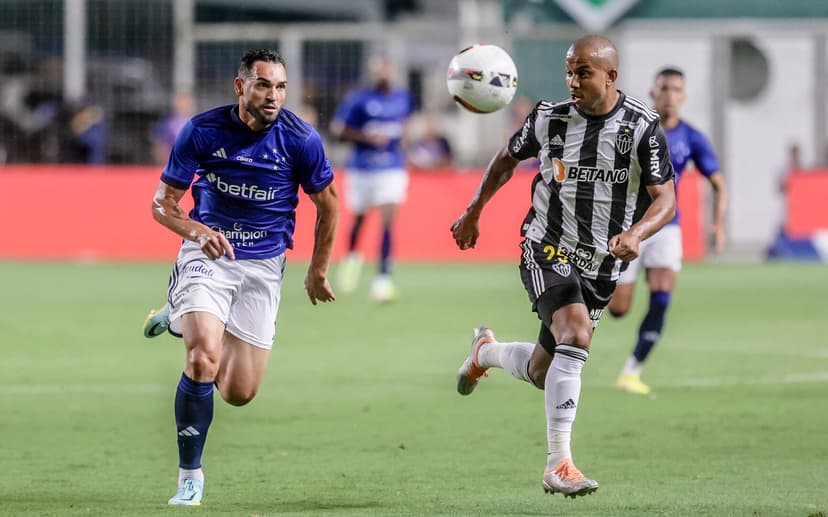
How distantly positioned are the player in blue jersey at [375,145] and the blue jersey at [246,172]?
10.7 meters

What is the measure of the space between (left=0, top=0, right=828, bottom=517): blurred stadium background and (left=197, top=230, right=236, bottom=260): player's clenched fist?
1.16 metres

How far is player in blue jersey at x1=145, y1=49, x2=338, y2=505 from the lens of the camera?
24.5ft

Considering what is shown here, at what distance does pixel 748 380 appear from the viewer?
11969 millimetres

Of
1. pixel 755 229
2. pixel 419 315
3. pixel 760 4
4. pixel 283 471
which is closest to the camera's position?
pixel 283 471

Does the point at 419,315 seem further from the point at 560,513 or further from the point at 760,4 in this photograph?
the point at 760,4

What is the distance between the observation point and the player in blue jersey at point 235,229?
24.5 ft

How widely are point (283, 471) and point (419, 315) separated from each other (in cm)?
860

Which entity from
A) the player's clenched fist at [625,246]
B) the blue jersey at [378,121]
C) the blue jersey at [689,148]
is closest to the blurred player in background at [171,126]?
the blue jersey at [378,121]

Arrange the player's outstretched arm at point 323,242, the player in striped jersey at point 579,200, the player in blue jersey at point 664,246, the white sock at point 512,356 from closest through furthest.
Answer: the player in striped jersey at point 579,200 → the player's outstretched arm at point 323,242 → the white sock at point 512,356 → the player in blue jersey at point 664,246

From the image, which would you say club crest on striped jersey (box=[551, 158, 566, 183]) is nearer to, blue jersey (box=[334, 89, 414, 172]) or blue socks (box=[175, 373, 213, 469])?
blue socks (box=[175, 373, 213, 469])

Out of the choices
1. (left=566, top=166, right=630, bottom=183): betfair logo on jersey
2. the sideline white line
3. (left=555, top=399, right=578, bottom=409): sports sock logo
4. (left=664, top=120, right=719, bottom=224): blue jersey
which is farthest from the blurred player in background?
(left=555, top=399, right=578, bottom=409): sports sock logo

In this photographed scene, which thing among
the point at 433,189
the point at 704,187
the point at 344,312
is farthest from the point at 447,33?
the point at 344,312

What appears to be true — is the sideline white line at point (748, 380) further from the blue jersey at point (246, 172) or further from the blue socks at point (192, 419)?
the blue socks at point (192, 419)

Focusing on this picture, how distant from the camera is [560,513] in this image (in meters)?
7.07
